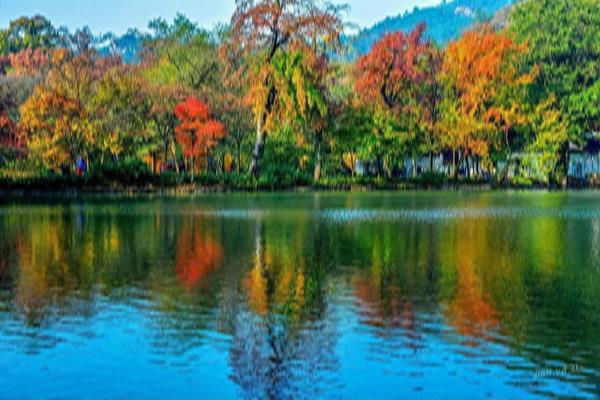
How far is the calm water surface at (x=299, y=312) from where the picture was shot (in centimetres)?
1014

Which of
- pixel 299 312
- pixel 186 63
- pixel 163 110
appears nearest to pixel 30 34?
pixel 186 63

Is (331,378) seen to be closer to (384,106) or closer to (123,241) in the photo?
(123,241)

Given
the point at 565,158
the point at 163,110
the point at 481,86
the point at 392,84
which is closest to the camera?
the point at 163,110

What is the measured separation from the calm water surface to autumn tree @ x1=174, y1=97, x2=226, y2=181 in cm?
2646

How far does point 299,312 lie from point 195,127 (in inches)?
1658

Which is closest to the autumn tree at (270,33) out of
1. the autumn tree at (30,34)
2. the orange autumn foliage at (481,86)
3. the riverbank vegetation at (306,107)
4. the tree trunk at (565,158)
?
the riverbank vegetation at (306,107)

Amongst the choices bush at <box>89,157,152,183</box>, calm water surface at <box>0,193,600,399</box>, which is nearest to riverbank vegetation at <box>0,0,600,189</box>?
bush at <box>89,157,152,183</box>

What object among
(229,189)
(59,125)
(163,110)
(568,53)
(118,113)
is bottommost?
(229,189)

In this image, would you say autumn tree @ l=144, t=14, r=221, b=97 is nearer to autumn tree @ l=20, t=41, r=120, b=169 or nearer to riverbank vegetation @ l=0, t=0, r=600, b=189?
riverbank vegetation @ l=0, t=0, r=600, b=189

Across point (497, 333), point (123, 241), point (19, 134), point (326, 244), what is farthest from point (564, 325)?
point (19, 134)

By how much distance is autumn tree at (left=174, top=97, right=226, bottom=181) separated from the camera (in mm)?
55094

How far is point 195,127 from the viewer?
55469 millimetres

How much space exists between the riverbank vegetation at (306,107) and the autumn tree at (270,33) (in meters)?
0.08

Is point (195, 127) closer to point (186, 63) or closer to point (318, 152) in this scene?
point (318, 152)
